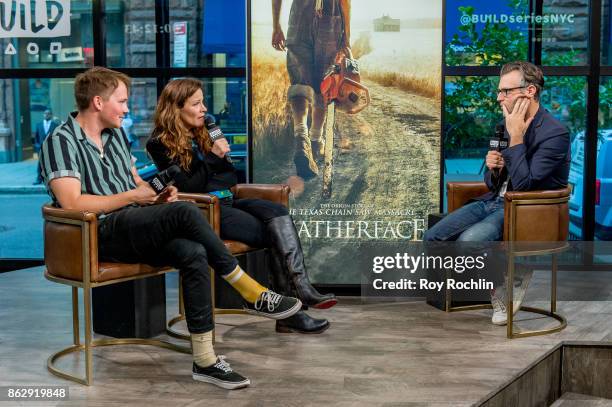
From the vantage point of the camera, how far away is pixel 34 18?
5.82m

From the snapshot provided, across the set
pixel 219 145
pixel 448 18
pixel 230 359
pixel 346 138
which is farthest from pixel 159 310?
pixel 448 18

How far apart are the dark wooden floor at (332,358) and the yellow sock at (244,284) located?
11.6 inches

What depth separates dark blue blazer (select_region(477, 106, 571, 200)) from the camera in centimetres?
421

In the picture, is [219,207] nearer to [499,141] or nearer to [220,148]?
[220,148]

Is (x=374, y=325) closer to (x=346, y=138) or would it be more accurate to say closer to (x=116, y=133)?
(x=346, y=138)

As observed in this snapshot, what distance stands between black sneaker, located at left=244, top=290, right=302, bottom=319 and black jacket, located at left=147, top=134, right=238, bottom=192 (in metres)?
0.75

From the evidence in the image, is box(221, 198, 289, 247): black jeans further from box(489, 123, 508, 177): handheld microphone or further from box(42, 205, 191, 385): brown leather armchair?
box(489, 123, 508, 177): handheld microphone

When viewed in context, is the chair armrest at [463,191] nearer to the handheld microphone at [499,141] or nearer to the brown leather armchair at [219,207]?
the handheld microphone at [499,141]

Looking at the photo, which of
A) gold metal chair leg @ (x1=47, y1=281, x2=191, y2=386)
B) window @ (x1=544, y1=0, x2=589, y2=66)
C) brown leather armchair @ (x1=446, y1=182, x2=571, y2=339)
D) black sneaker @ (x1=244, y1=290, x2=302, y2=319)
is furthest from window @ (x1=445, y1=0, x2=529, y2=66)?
gold metal chair leg @ (x1=47, y1=281, x2=191, y2=386)

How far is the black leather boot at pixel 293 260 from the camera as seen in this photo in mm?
4016

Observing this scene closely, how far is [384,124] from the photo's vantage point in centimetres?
500

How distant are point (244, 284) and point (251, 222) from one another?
584 mm

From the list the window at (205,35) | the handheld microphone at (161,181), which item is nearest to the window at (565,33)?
the window at (205,35)

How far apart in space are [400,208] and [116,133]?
5.95 feet
